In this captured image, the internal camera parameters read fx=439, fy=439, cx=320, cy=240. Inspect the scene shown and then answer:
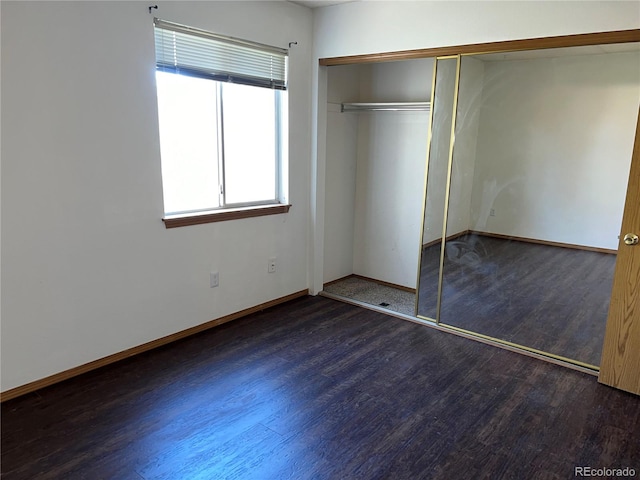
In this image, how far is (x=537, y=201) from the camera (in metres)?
3.55

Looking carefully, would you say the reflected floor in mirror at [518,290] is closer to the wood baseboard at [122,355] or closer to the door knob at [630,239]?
the door knob at [630,239]

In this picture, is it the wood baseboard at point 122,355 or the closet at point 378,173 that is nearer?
the wood baseboard at point 122,355

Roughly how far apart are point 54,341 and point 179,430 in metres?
1.00

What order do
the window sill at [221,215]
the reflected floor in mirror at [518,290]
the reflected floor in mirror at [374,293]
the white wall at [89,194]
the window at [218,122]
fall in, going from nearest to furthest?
the white wall at [89,194] → the window at [218,122] → the window sill at [221,215] → the reflected floor in mirror at [518,290] → the reflected floor in mirror at [374,293]

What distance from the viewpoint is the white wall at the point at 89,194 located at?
7.73 ft

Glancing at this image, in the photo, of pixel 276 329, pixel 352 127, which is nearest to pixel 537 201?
pixel 352 127

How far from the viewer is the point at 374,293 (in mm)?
4438

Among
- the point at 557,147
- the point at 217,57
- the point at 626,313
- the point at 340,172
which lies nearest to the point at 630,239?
the point at 626,313

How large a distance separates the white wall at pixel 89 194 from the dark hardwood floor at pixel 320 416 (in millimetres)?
288

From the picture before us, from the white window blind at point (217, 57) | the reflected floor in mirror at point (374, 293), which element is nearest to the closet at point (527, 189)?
the reflected floor in mirror at point (374, 293)

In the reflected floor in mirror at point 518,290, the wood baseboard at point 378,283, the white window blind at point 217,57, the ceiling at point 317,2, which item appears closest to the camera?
the white window blind at point 217,57

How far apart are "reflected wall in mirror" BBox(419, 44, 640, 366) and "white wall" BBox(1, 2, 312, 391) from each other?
1.91 metres

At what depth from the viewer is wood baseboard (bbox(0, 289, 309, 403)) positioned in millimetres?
2541
